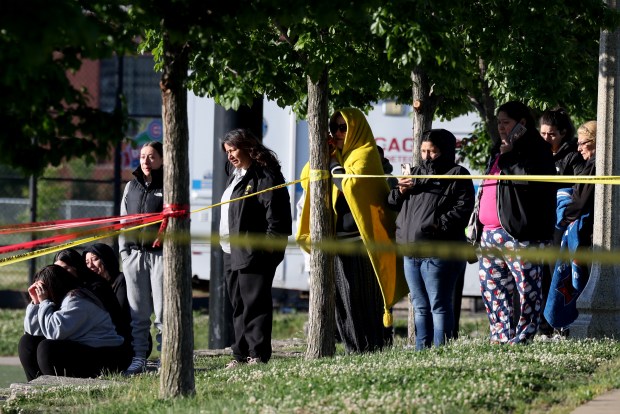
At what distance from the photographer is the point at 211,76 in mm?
8188

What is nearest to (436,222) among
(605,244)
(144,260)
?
(605,244)

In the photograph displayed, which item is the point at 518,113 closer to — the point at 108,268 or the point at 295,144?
the point at 108,268

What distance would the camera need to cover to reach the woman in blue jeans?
31.4ft

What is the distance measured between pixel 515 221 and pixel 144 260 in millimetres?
3120

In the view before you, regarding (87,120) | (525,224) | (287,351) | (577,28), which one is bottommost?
(287,351)

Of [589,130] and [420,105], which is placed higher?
[420,105]

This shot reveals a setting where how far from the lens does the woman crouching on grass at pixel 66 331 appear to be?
930 centimetres

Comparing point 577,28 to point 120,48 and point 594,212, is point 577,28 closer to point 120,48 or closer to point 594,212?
point 594,212

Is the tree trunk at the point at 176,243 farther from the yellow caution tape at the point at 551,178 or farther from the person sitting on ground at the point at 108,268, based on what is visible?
the person sitting on ground at the point at 108,268

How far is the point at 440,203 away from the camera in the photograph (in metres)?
9.65

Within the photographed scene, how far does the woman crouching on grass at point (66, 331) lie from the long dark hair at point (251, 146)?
5.29 feet

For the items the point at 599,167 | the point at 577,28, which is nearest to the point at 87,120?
the point at 599,167

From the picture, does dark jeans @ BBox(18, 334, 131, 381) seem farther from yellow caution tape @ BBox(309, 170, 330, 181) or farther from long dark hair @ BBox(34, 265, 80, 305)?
yellow caution tape @ BBox(309, 170, 330, 181)

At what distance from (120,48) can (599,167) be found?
4807 mm
